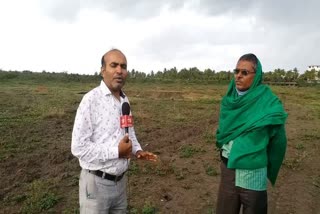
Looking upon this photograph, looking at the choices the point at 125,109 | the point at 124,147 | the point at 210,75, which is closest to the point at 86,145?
the point at 124,147

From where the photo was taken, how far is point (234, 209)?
3.33m

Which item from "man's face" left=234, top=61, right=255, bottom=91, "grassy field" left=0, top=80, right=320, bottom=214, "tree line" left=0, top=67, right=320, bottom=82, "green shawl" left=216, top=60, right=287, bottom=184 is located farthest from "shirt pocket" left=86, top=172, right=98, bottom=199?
"tree line" left=0, top=67, right=320, bottom=82

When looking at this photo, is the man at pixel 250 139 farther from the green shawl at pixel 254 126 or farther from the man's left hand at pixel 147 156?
the man's left hand at pixel 147 156

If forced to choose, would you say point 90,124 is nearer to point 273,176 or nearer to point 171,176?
point 273,176

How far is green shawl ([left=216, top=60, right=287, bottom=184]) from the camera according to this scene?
304 centimetres

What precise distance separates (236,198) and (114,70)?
5.53 feet

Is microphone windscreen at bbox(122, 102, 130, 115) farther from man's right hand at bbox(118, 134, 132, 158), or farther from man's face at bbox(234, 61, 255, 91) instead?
man's face at bbox(234, 61, 255, 91)

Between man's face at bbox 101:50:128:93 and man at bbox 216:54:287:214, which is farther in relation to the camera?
man at bbox 216:54:287:214

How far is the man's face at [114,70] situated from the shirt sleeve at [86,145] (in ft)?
0.90

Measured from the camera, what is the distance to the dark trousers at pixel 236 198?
10.3 feet

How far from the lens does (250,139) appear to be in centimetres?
308

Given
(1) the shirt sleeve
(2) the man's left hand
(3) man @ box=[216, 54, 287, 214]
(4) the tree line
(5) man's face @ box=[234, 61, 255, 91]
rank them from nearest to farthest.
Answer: (1) the shirt sleeve
(2) the man's left hand
(3) man @ box=[216, 54, 287, 214]
(5) man's face @ box=[234, 61, 255, 91]
(4) the tree line

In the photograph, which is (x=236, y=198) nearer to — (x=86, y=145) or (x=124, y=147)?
(x=124, y=147)

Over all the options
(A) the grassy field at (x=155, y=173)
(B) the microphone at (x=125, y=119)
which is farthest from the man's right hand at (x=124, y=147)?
(A) the grassy field at (x=155, y=173)
